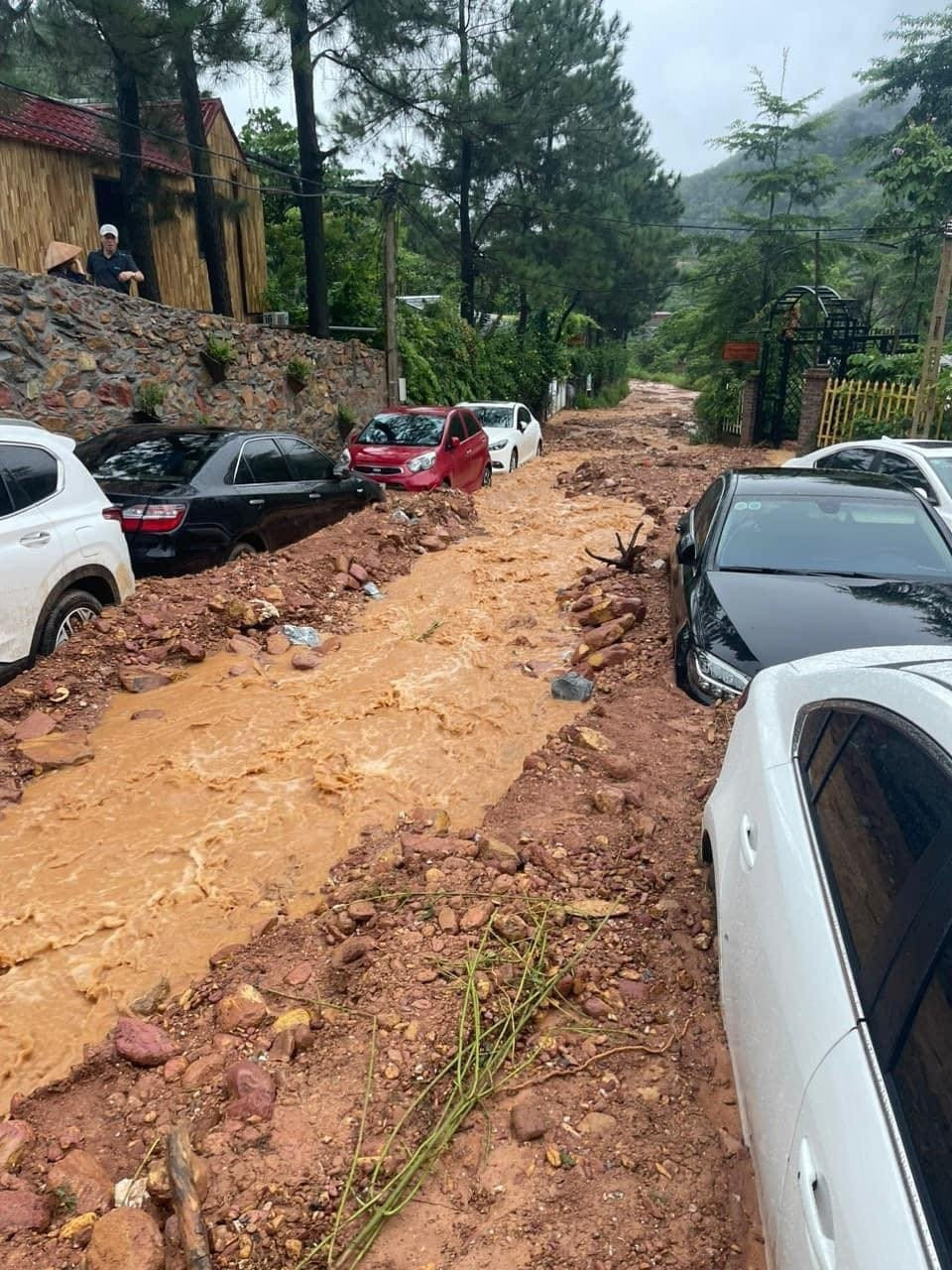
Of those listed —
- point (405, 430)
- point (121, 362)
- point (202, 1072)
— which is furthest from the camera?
point (405, 430)

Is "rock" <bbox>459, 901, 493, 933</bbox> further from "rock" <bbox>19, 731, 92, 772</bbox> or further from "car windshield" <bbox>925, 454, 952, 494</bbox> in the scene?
"car windshield" <bbox>925, 454, 952, 494</bbox>

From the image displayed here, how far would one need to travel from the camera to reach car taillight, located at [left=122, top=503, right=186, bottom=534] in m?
7.31

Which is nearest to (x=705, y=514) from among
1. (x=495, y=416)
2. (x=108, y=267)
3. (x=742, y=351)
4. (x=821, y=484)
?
(x=821, y=484)

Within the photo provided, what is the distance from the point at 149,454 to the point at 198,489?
2.38 ft

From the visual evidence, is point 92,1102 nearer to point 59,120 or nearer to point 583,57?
point 59,120

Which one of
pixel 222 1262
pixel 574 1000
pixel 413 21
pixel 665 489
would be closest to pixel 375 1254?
pixel 222 1262

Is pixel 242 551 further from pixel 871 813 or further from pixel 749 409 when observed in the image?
pixel 749 409

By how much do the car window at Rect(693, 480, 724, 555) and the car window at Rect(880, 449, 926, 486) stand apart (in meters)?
2.14

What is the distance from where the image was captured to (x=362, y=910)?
3.76 metres

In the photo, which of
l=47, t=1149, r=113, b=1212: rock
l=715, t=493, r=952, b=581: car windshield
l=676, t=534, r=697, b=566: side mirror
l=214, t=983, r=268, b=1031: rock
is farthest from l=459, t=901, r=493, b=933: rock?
l=676, t=534, r=697, b=566: side mirror

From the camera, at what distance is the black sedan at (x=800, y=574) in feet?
15.8

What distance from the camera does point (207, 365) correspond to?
40.7 feet

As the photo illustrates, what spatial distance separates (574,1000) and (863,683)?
167 cm

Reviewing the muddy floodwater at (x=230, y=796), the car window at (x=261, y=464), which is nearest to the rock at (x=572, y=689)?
the muddy floodwater at (x=230, y=796)
